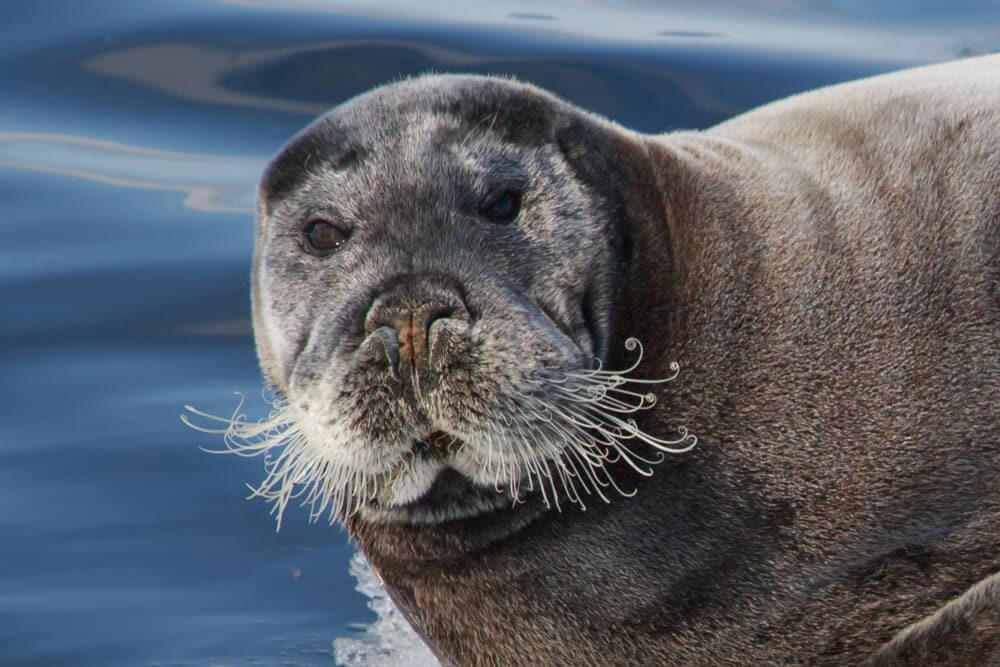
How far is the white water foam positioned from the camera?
6.26m

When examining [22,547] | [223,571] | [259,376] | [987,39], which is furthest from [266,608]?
[987,39]

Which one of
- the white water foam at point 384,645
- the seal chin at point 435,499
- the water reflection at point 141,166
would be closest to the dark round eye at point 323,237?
the seal chin at point 435,499

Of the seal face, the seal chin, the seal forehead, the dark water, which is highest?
the seal forehead

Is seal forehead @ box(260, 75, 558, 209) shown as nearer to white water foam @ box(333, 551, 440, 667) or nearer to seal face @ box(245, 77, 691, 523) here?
seal face @ box(245, 77, 691, 523)

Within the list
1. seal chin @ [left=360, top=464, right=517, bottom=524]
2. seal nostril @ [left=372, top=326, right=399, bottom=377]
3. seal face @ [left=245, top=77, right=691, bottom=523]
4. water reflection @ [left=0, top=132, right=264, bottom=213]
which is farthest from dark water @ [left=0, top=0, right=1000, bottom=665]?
seal nostril @ [left=372, top=326, right=399, bottom=377]

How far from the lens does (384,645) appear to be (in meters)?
6.40

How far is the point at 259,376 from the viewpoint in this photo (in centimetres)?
833

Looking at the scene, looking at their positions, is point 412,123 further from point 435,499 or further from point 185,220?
point 185,220

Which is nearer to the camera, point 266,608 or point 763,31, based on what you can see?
point 266,608

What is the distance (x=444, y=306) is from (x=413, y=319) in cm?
8

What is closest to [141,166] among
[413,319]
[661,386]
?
[661,386]

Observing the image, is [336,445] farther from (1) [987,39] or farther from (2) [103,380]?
(1) [987,39]

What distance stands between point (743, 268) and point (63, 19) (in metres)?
7.16

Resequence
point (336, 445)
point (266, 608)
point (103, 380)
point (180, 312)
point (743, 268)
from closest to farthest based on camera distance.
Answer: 1. point (336, 445)
2. point (743, 268)
3. point (266, 608)
4. point (103, 380)
5. point (180, 312)
